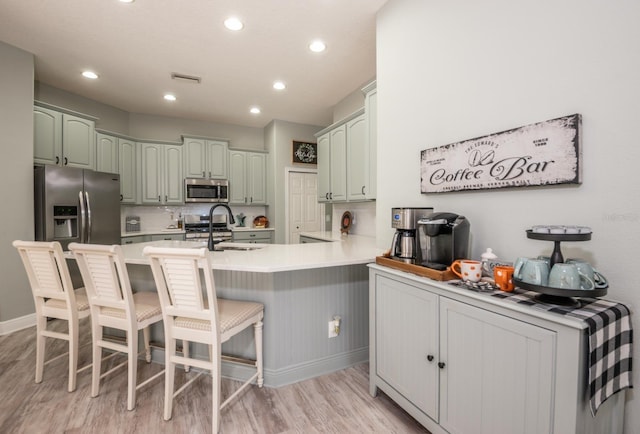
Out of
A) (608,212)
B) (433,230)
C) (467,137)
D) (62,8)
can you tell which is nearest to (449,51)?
Result: (467,137)

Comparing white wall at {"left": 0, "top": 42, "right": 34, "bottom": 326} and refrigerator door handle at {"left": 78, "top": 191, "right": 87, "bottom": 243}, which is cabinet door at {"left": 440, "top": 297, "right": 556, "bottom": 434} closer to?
refrigerator door handle at {"left": 78, "top": 191, "right": 87, "bottom": 243}

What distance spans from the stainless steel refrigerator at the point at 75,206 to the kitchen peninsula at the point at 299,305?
1.71m

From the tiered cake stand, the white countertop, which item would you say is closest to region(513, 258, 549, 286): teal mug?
the tiered cake stand

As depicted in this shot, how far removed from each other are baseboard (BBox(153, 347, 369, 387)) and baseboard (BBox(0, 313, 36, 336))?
194 centimetres

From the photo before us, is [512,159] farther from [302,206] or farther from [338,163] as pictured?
[302,206]

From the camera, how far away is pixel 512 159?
1.43 meters

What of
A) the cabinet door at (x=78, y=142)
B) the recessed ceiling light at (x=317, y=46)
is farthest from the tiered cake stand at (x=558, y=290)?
the cabinet door at (x=78, y=142)

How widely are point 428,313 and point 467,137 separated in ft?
3.34

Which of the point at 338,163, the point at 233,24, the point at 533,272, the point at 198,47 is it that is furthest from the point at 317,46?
the point at 533,272

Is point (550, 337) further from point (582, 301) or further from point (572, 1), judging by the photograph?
point (572, 1)

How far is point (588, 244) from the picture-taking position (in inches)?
46.8

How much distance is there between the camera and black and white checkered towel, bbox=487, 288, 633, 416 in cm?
92

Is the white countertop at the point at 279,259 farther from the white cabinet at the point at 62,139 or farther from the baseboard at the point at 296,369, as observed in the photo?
the white cabinet at the point at 62,139

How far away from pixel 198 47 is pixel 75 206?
2.31m
